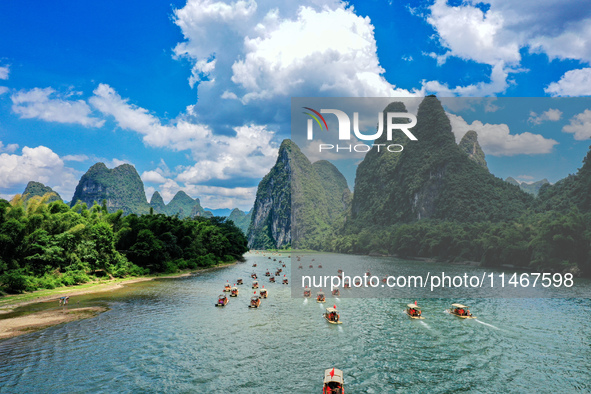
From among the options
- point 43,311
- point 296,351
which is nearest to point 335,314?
point 296,351

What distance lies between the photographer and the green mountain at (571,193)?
315ft

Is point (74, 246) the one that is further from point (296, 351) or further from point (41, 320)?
point (296, 351)

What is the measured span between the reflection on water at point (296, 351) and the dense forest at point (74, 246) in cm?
1370

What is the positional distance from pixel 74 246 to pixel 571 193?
13249 cm

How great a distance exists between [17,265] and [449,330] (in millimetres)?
54218

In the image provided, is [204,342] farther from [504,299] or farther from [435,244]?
[435,244]

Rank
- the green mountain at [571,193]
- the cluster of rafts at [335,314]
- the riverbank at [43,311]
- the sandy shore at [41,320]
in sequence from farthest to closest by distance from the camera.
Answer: the green mountain at [571,193], the riverbank at [43,311], the sandy shore at [41,320], the cluster of rafts at [335,314]

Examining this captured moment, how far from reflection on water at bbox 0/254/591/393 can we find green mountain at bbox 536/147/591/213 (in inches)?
2793

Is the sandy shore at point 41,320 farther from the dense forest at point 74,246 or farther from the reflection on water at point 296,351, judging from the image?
the dense forest at point 74,246

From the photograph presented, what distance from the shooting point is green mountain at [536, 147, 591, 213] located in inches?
3777

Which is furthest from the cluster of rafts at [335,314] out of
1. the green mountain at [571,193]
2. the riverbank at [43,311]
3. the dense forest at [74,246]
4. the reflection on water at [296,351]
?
the green mountain at [571,193]

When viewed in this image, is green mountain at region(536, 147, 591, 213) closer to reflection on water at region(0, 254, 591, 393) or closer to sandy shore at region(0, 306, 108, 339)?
reflection on water at region(0, 254, 591, 393)

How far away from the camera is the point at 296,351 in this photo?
27.1 metres

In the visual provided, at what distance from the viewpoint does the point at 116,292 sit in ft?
169
